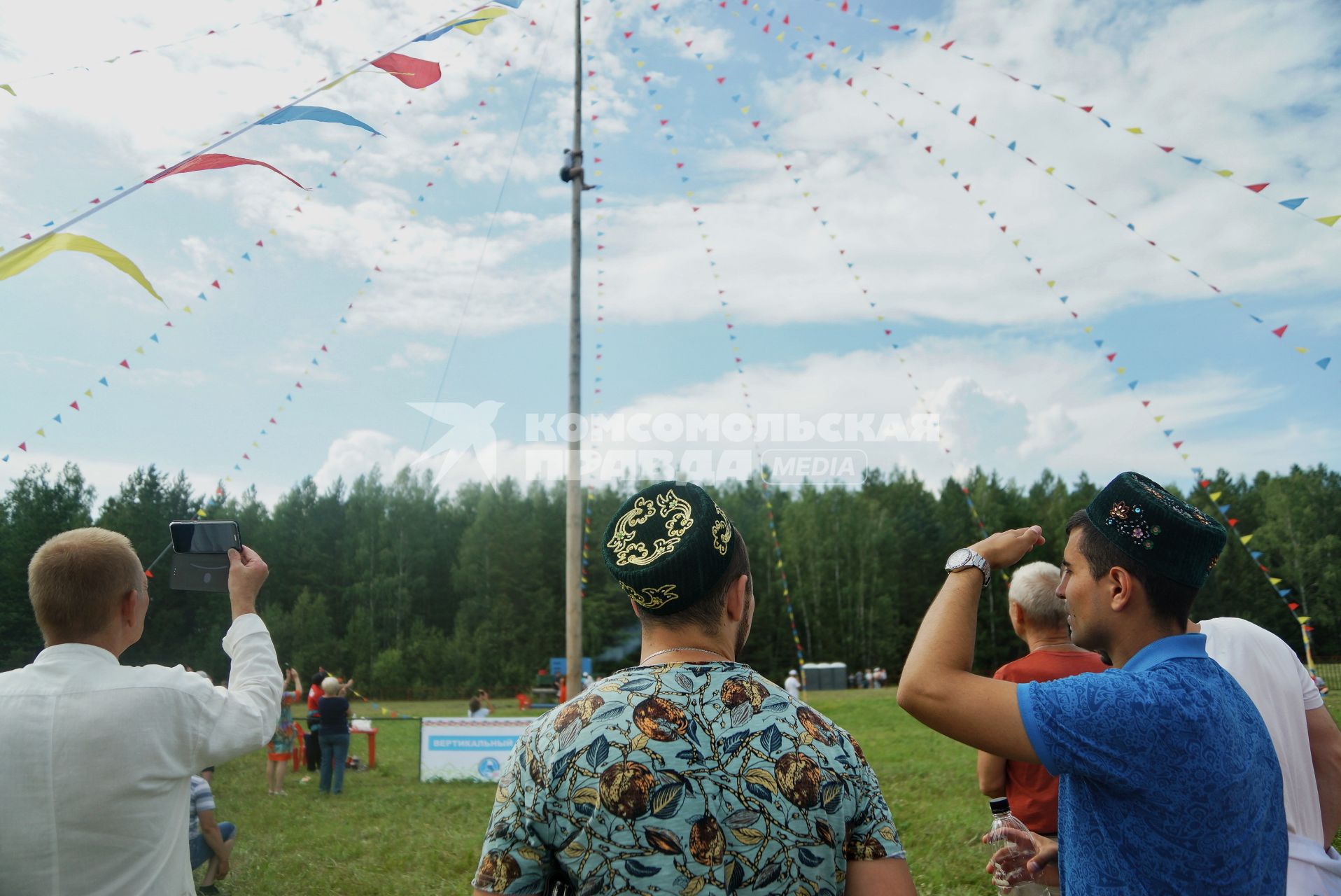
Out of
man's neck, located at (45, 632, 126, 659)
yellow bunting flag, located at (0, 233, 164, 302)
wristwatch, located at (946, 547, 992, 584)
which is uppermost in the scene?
yellow bunting flag, located at (0, 233, 164, 302)

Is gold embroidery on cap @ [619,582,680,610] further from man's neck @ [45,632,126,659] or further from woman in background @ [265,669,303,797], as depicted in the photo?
woman in background @ [265,669,303,797]

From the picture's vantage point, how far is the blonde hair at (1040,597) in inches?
139

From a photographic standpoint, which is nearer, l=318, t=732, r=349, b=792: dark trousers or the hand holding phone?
the hand holding phone

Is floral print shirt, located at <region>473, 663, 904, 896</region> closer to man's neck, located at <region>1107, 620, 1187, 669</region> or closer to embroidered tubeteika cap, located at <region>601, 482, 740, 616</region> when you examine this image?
embroidered tubeteika cap, located at <region>601, 482, 740, 616</region>

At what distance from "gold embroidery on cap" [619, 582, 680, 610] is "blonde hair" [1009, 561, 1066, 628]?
231cm

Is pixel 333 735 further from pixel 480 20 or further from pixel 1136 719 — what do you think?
pixel 1136 719

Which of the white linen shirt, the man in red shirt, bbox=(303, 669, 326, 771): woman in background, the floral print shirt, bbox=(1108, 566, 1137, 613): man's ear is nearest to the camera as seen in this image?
the floral print shirt

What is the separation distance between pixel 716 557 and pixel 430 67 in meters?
6.91

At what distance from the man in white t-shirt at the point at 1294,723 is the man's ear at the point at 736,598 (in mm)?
1773

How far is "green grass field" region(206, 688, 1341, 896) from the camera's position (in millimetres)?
7684

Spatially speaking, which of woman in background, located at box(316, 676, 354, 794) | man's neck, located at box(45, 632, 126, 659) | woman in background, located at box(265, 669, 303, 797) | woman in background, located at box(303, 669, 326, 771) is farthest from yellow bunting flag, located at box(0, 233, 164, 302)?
woman in background, located at box(303, 669, 326, 771)

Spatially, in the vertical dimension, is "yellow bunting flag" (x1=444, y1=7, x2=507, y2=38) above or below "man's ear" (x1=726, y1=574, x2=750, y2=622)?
above

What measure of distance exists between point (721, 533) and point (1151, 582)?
3.17ft

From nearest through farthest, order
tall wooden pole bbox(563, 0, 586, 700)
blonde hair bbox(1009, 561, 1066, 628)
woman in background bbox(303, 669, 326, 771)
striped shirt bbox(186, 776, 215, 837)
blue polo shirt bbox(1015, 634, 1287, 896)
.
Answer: blue polo shirt bbox(1015, 634, 1287, 896) → blonde hair bbox(1009, 561, 1066, 628) → striped shirt bbox(186, 776, 215, 837) → tall wooden pole bbox(563, 0, 586, 700) → woman in background bbox(303, 669, 326, 771)
